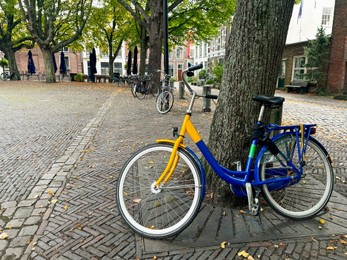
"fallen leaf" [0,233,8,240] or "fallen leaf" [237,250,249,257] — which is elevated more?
"fallen leaf" [237,250,249,257]

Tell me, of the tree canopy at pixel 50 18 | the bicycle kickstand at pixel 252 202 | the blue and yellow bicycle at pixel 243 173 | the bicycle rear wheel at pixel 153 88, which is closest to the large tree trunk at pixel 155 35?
the bicycle rear wheel at pixel 153 88

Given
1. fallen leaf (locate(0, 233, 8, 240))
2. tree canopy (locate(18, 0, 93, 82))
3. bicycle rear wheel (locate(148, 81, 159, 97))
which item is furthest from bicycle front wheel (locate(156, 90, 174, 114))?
tree canopy (locate(18, 0, 93, 82))

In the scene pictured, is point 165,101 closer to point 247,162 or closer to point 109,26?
point 247,162

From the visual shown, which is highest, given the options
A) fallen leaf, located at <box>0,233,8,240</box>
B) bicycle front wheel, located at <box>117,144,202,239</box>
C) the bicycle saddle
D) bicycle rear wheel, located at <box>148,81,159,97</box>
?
the bicycle saddle

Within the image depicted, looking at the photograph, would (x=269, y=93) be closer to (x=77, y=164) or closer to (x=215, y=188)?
(x=215, y=188)

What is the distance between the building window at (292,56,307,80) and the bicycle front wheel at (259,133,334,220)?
21.7m

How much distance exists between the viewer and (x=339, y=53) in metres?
18.2

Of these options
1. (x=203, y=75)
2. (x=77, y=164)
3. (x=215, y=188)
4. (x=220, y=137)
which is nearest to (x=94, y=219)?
(x=215, y=188)

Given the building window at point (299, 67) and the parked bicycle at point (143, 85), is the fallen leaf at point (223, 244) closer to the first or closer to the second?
the parked bicycle at point (143, 85)

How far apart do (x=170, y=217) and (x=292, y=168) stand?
1222mm

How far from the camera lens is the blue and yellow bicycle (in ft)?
7.78

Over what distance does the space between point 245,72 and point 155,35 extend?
39.1 feet

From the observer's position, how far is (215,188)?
288cm

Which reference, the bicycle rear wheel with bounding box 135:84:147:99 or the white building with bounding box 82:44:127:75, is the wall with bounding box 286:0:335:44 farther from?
the white building with bounding box 82:44:127:75
